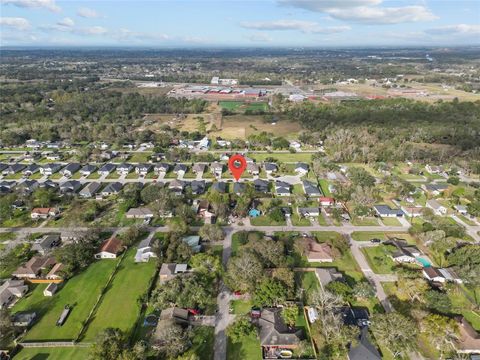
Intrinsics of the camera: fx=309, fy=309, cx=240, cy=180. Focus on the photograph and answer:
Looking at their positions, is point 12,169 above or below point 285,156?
below

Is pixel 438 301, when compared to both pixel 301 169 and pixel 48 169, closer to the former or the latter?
pixel 301 169

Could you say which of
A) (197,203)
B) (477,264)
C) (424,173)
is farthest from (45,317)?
(424,173)

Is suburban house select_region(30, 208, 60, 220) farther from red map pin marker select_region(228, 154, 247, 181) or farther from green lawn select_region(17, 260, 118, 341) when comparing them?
red map pin marker select_region(228, 154, 247, 181)

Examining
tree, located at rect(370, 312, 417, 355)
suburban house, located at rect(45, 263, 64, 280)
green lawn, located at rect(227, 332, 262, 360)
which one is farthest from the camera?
suburban house, located at rect(45, 263, 64, 280)

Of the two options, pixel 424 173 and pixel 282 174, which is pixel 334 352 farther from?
pixel 424 173

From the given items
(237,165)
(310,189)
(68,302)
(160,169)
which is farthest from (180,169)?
(68,302)

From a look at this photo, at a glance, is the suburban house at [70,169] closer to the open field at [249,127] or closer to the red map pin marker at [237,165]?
the red map pin marker at [237,165]

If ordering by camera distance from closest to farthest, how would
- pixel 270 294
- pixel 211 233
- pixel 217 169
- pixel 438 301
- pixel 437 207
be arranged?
pixel 438 301 → pixel 270 294 → pixel 211 233 → pixel 437 207 → pixel 217 169

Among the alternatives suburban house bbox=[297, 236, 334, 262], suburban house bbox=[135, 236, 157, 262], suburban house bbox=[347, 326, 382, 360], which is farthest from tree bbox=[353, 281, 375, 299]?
suburban house bbox=[135, 236, 157, 262]
